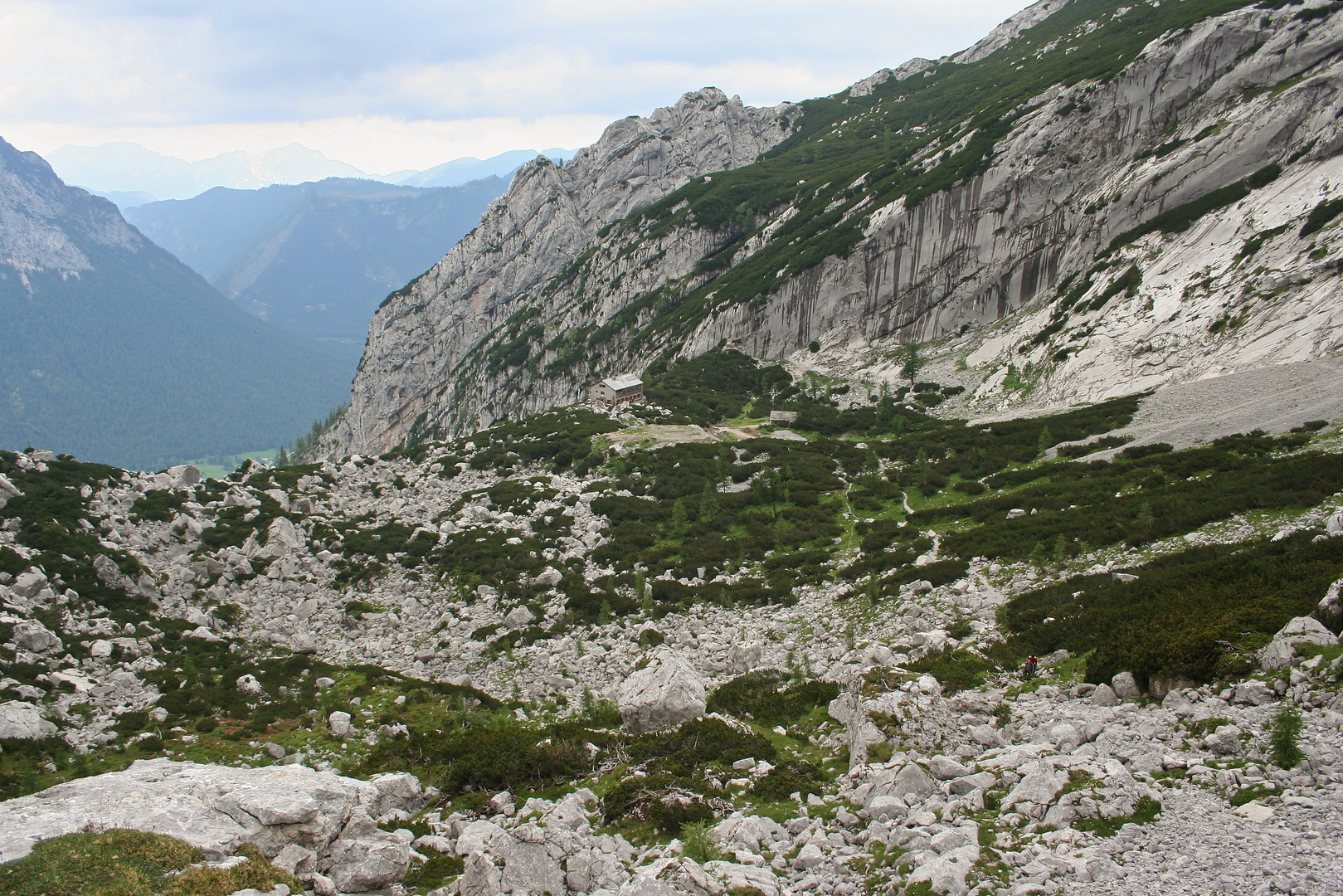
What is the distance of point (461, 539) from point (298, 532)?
9.87m

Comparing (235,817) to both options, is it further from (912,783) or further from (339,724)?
(912,783)

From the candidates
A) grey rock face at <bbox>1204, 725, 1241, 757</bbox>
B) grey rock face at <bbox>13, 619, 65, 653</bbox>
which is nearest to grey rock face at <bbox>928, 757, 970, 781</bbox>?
grey rock face at <bbox>1204, 725, 1241, 757</bbox>

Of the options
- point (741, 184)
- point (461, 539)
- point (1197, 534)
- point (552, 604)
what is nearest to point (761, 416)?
point (461, 539)

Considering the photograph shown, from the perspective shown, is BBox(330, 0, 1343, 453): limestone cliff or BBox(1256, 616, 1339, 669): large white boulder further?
BBox(330, 0, 1343, 453): limestone cliff

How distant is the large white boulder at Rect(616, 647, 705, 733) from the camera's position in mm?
21422

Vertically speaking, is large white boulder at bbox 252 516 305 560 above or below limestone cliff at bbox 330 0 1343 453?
below

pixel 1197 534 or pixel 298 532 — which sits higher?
pixel 1197 534

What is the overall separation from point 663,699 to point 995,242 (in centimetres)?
8044

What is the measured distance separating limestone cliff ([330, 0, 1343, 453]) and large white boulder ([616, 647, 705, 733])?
161ft

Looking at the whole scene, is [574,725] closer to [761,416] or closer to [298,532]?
[298,532]

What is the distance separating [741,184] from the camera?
14475 cm

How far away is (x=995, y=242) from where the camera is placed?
8381cm

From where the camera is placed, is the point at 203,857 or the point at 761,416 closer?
the point at 203,857

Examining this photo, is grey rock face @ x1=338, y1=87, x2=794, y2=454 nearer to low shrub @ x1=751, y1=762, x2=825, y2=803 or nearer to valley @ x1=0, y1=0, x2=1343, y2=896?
valley @ x1=0, y1=0, x2=1343, y2=896
